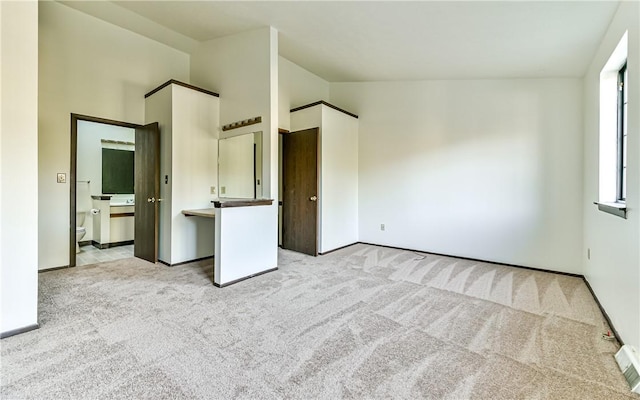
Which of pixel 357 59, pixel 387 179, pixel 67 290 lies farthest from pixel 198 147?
pixel 387 179

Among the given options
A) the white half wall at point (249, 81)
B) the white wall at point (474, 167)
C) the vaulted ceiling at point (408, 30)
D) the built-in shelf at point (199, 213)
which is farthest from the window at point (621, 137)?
the built-in shelf at point (199, 213)

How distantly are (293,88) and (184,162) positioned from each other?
87.3 inches

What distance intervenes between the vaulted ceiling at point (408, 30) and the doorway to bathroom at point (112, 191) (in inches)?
57.6

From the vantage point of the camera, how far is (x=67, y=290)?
286cm

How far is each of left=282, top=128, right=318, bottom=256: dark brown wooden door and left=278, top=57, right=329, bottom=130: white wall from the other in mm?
441

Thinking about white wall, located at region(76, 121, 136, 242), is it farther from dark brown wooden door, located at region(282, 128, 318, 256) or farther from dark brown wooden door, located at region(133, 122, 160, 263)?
dark brown wooden door, located at region(282, 128, 318, 256)

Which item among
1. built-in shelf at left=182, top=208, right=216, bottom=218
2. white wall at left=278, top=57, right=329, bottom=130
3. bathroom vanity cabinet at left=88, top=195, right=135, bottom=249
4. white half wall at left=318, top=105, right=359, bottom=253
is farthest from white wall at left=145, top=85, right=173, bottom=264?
white half wall at left=318, top=105, right=359, bottom=253

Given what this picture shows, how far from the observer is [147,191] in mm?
4020

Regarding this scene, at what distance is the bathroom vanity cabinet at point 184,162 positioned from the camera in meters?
3.75

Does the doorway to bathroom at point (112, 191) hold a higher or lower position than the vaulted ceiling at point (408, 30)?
lower

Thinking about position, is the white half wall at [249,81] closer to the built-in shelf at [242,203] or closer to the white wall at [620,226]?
the built-in shelf at [242,203]

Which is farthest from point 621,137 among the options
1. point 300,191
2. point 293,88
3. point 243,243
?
point 293,88

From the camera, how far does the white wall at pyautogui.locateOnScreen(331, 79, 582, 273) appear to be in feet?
11.7

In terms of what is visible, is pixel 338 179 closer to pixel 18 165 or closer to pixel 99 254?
pixel 18 165
